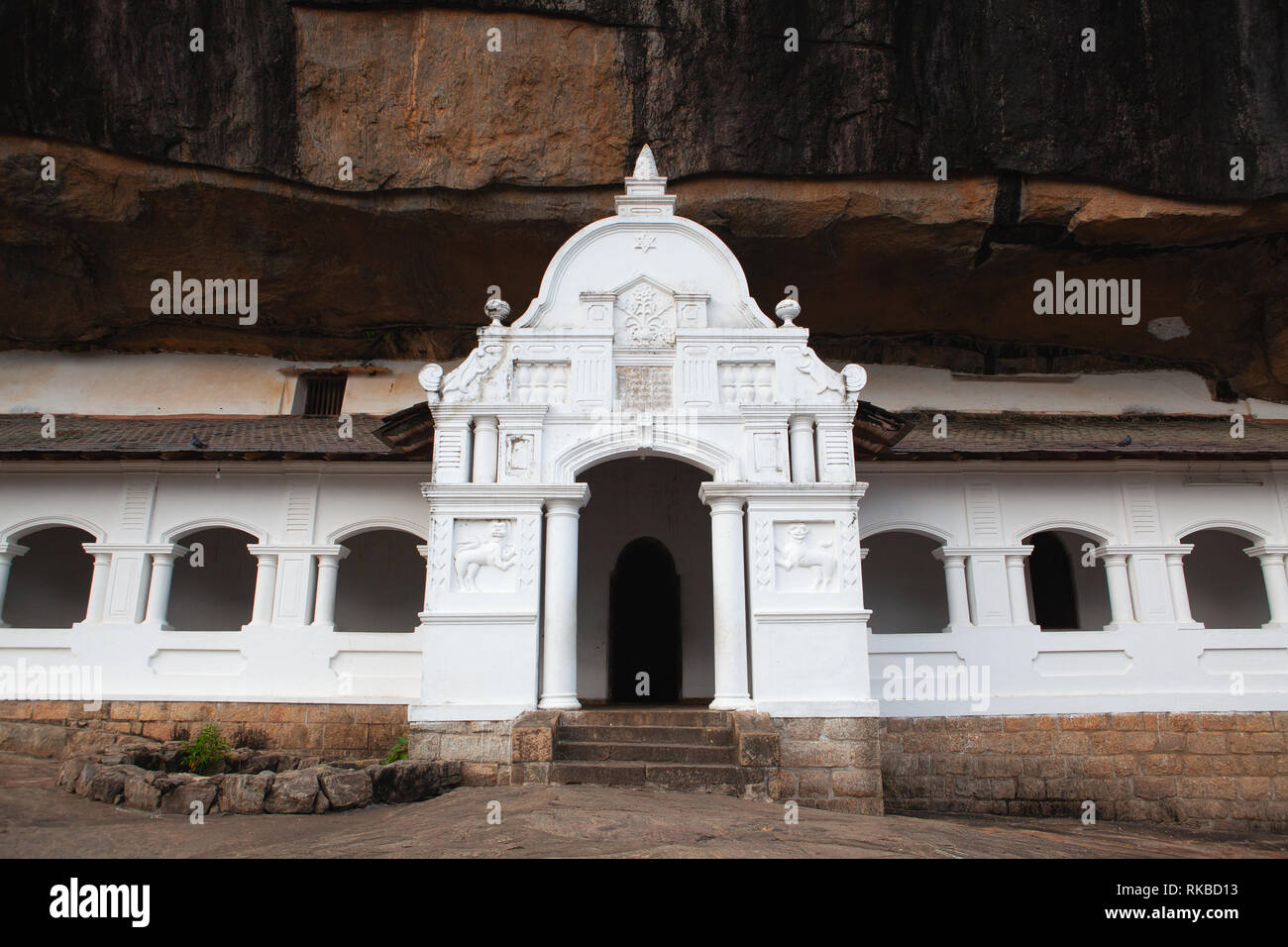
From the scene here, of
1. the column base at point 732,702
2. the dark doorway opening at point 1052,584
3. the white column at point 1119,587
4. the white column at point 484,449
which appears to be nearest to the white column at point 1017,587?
the white column at point 1119,587

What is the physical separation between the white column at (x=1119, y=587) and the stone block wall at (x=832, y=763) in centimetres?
547

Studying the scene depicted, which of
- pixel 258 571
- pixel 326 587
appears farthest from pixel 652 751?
pixel 258 571

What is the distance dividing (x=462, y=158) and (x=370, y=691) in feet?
26.4

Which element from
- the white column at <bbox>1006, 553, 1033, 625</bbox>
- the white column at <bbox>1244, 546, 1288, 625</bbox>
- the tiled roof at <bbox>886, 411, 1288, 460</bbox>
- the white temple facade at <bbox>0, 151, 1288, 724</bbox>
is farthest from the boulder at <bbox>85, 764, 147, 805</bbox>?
the white column at <bbox>1244, 546, 1288, 625</bbox>

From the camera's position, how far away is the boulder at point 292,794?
24.3 feet

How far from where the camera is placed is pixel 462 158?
523 inches

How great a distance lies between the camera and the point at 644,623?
13609 mm

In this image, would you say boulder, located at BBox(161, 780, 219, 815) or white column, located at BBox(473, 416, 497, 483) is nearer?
boulder, located at BBox(161, 780, 219, 815)

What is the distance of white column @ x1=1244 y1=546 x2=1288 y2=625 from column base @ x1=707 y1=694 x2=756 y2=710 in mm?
8784

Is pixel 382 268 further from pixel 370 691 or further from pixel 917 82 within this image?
pixel 917 82

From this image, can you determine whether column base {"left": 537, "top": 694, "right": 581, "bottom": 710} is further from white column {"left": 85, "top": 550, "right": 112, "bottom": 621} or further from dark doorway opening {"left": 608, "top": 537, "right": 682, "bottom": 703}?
white column {"left": 85, "top": 550, "right": 112, "bottom": 621}

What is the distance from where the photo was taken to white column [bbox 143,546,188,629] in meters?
12.3

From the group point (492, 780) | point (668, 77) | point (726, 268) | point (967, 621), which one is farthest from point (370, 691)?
point (668, 77)

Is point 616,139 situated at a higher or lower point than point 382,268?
higher
